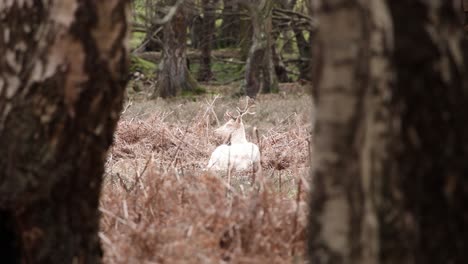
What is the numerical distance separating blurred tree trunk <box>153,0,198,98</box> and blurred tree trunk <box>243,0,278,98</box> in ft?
4.72

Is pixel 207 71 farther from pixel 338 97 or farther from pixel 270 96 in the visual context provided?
pixel 338 97

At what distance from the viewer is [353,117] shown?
223 centimetres

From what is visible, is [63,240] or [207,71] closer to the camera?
[63,240]

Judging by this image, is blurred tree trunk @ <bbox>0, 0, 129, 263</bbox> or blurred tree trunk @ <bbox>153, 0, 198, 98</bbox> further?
blurred tree trunk @ <bbox>153, 0, 198, 98</bbox>

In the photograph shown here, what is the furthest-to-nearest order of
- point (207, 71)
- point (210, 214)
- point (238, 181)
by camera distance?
point (207, 71) → point (238, 181) → point (210, 214)

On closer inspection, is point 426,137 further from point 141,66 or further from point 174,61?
point 141,66

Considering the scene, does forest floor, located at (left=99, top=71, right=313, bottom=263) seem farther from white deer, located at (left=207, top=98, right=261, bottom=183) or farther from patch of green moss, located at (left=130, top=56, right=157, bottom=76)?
patch of green moss, located at (left=130, top=56, right=157, bottom=76)

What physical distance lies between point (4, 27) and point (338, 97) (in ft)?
4.35

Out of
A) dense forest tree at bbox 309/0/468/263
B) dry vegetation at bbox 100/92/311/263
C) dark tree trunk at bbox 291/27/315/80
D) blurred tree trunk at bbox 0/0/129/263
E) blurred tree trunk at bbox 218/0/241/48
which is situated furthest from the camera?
blurred tree trunk at bbox 218/0/241/48

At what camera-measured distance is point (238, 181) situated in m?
6.71

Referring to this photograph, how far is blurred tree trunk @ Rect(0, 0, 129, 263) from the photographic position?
9.33ft

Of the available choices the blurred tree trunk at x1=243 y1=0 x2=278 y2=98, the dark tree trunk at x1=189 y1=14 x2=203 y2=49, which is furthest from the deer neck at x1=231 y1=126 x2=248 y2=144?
the dark tree trunk at x1=189 y1=14 x2=203 y2=49

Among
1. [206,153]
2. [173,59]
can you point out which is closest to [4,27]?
[206,153]

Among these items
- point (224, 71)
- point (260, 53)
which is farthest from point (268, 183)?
point (224, 71)
